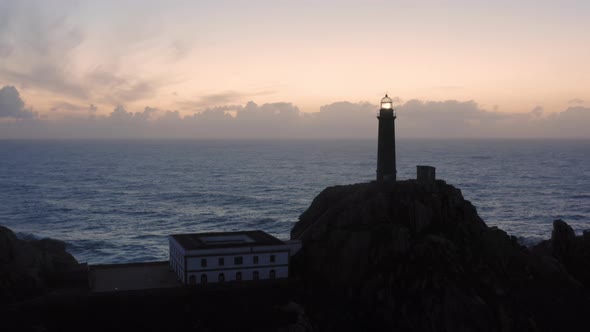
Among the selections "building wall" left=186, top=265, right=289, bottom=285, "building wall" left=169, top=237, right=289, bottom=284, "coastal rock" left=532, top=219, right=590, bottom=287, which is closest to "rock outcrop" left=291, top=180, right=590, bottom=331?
"building wall" left=186, top=265, right=289, bottom=285

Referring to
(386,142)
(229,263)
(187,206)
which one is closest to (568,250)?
(386,142)

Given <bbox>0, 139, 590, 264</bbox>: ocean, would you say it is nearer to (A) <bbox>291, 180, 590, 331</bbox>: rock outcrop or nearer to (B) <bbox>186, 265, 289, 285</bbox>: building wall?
(B) <bbox>186, 265, 289, 285</bbox>: building wall

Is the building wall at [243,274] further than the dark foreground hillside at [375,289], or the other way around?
the building wall at [243,274]

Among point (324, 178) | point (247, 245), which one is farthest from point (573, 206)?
point (247, 245)

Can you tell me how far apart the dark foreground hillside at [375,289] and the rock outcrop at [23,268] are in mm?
172

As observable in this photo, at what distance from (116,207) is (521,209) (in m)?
94.7

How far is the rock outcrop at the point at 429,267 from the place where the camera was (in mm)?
54906

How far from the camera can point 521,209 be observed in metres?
132

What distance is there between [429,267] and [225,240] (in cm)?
2206

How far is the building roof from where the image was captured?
60188 mm

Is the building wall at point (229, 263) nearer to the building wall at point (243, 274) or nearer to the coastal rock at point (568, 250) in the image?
the building wall at point (243, 274)

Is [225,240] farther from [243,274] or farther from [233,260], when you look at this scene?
[243,274]

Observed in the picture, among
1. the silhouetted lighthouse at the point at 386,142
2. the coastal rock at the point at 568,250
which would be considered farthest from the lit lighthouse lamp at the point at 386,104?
the coastal rock at the point at 568,250

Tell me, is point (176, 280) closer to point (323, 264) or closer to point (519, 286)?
point (323, 264)
